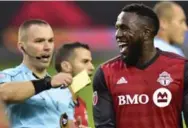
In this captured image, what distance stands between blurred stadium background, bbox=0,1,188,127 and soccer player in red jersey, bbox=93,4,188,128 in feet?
33.3

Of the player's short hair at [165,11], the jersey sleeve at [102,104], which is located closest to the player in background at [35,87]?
the jersey sleeve at [102,104]

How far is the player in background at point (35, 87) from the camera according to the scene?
4969mm

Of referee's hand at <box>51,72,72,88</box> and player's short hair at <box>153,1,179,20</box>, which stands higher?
player's short hair at <box>153,1,179,20</box>

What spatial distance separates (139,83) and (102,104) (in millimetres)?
247

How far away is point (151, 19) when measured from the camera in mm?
4594

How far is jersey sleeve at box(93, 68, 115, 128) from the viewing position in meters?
4.57

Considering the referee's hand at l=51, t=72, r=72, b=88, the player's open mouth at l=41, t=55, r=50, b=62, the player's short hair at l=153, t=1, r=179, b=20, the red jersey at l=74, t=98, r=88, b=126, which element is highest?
the player's short hair at l=153, t=1, r=179, b=20

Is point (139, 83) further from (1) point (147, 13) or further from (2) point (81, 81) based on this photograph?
(2) point (81, 81)

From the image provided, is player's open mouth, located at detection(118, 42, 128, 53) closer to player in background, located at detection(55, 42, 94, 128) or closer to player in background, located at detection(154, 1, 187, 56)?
player in background, located at detection(55, 42, 94, 128)

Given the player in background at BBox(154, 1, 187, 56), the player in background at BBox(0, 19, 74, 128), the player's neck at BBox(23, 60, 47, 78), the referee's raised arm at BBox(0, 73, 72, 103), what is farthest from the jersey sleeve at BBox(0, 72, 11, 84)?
the player in background at BBox(154, 1, 187, 56)

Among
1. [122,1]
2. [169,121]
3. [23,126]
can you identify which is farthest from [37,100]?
[122,1]

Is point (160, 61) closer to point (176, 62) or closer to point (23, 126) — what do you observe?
point (176, 62)

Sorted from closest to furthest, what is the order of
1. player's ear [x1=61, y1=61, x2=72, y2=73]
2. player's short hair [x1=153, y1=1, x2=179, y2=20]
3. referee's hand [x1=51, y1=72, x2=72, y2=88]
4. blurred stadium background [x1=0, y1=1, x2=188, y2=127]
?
referee's hand [x1=51, y1=72, x2=72, y2=88] → player's ear [x1=61, y1=61, x2=72, y2=73] → player's short hair [x1=153, y1=1, x2=179, y2=20] → blurred stadium background [x1=0, y1=1, x2=188, y2=127]

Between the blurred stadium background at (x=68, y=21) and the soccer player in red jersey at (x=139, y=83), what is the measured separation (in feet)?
→ 33.3
